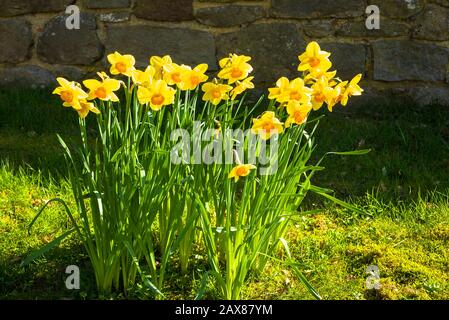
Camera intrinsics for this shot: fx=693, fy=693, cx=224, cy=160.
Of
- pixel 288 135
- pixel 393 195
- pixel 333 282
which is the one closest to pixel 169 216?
pixel 288 135

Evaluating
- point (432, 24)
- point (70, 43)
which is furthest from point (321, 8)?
point (70, 43)

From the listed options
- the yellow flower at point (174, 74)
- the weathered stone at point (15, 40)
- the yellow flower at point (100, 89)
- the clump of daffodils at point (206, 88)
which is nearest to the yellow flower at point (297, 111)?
the clump of daffodils at point (206, 88)

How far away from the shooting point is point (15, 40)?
4.83 metres

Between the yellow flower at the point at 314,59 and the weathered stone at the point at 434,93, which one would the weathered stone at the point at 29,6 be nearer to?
the weathered stone at the point at 434,93

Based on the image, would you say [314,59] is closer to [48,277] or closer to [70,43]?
[48,277]

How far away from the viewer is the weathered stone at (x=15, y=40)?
4.81 meters

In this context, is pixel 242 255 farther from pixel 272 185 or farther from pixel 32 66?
pixel 32 66

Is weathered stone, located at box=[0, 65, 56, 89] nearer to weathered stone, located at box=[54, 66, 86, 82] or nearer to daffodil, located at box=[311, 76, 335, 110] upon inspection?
weathered stone, located at box=[54, 66, 86, 82]

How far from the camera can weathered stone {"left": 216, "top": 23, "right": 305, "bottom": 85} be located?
4.67 meters

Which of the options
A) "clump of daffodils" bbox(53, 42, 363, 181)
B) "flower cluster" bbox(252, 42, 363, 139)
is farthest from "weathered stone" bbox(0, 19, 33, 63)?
"flower cluster" bbox(252, 42, 363, 139)

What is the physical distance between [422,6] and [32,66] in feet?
8.86

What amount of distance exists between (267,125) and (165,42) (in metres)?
2.52

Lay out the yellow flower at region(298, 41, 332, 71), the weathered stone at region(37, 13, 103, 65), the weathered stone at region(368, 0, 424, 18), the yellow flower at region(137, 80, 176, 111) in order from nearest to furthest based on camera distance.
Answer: the yellow flower at region(137, 80, 176, 111) → the yellow flower at region(298, 41, 332, 71) → the weathered stone at region(368, 0, 424, 18) → the weathered stone at region(37, 13, 103, 65)

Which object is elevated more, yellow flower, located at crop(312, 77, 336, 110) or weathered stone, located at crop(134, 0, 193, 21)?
weathered stone, located at crop(134, 0, 193, 21)
